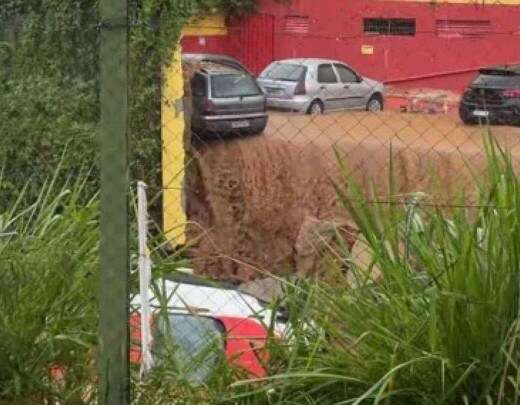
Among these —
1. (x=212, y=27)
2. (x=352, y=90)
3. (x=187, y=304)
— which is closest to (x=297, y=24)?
(x=352, y=90)

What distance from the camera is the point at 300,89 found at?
17.0 metres

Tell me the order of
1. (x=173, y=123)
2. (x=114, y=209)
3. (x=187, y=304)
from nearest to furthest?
1. (x=114, y=209)
2. (x=187, y=304)
3. (x=173, y=123)

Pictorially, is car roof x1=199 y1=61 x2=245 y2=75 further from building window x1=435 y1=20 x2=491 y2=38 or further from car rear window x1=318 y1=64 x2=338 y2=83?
building window x1=435 y1=20 x2=491 y2=38

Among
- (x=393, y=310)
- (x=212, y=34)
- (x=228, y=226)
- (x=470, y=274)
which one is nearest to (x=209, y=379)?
(x=393, y=310)

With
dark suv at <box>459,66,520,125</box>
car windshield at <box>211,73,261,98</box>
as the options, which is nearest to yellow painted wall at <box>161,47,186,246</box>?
car windshield at <box>211,73,261,98</box>

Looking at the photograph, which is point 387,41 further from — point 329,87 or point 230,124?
point 230,124

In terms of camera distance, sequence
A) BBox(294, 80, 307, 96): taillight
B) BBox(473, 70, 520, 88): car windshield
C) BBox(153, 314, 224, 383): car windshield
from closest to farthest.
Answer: BBox(153, 314, 224, 383): car windshield → BBox(473, 70, 520, 88): car windshield → BBox(294, 80, 307, 96): taillight

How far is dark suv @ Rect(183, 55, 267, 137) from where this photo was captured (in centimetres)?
1376

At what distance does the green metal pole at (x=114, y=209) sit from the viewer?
3512 mm

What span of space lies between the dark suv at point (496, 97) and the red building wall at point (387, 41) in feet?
10.7

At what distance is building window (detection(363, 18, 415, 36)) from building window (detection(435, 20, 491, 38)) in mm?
532

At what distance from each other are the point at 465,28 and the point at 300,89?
134 inches

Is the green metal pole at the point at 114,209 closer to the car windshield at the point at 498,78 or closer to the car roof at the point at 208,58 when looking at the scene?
the car windshield at the point at 498,78

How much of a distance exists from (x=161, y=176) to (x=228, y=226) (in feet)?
12.7
